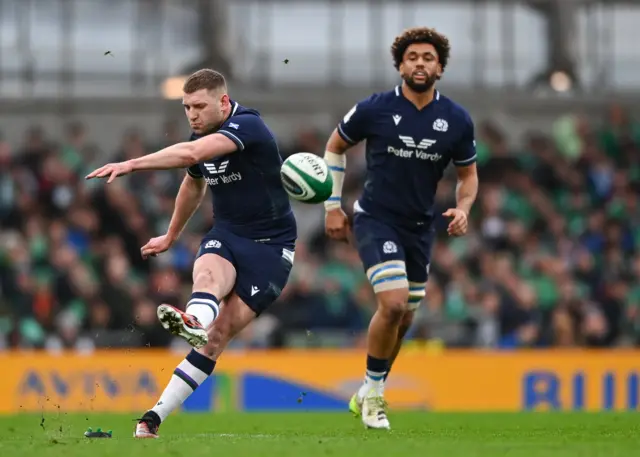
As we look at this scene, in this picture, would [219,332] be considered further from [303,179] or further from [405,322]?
[405,322]

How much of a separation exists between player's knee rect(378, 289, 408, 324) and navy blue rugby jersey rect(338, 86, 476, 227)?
0.66 m

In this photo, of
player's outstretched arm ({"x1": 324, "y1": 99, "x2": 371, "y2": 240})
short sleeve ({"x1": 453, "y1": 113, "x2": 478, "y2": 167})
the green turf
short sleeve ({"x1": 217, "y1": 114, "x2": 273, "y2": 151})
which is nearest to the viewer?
the green turf

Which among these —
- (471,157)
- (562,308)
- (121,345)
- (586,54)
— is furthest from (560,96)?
(471,157)

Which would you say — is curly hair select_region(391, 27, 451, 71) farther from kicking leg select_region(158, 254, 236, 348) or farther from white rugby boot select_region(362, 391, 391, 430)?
white rugby boot select_region(362, 391, 391, 430)

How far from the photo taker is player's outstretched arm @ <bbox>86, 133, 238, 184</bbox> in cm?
824

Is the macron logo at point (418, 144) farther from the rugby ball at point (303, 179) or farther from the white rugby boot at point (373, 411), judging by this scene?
the white rugby boot at point (373, 411)

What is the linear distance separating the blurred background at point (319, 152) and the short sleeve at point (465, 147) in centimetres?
803

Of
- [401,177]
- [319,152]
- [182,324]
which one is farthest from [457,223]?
[319,152]

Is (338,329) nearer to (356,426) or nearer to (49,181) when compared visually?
(49,181)

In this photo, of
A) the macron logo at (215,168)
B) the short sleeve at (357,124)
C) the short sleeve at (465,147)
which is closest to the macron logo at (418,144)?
the short sleeve at (465,147)

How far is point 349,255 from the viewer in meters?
21.0

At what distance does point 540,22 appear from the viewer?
82.1 feet

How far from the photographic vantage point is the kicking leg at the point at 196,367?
920 cm

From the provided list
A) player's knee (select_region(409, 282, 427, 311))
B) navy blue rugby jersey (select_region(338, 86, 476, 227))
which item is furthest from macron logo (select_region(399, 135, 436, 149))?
player's knee (select_region(409, 282, 427, 311))
